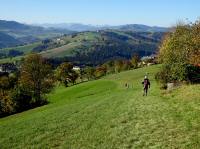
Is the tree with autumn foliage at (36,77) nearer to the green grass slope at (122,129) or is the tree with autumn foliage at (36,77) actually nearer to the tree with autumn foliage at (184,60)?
the tree with autumn foliage at (184,60)

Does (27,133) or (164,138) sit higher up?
(164,138)

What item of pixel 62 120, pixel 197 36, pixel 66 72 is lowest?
pixel 66 72

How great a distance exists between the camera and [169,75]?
54.2 m

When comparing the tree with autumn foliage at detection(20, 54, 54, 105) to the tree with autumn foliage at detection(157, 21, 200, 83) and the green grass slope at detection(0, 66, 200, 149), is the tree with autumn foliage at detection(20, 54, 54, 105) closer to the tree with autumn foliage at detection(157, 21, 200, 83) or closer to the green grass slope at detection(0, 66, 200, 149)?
the tree with autumn foliage at detection(157, 21, 200, 83)

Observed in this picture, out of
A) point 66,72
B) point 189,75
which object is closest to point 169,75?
point 189,75

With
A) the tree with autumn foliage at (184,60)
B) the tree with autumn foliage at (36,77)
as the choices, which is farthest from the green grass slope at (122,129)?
the tree with autumn foliage at (36,77)

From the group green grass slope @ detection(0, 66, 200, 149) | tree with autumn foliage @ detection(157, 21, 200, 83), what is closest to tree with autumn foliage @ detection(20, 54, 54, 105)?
tree with autumn foliage @ detection(157, 21, 200, 83)

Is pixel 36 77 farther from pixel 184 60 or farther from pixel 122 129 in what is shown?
pixel 122 129

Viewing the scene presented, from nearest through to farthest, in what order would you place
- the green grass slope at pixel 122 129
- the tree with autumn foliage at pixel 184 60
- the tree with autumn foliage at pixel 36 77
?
the green grass slope at pixel 122 129
the tree with autumn foliage at pixel 184 60
the tree with autumn foliage at pixel 36 77

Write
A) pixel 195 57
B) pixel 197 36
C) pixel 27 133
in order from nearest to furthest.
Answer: pixel 27 133 → pixel 195 57 → pixel 197 36

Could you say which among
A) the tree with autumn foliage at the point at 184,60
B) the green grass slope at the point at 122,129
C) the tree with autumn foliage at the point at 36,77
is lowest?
the tree with autumn foliage at the point at 36,77

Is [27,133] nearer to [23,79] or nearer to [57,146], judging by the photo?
[57,146]

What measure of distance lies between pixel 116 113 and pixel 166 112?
4.92 metres

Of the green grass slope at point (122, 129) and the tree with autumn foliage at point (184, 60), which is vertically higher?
the tree with autumn foliage at point (184, 60)
